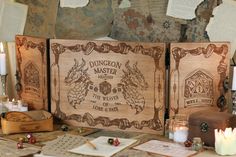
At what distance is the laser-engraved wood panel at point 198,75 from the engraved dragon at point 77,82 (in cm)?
38

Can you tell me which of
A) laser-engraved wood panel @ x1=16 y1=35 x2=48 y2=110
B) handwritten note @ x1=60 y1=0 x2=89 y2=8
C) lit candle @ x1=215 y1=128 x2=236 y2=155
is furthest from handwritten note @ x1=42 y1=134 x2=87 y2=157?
handwritten note @ x1=60 y1=0 x2=89 y2=8

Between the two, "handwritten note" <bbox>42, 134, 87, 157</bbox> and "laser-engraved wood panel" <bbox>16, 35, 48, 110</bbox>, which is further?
"laser-engraved wood panel" <bbox>16, 35, 48, 110</bbox>

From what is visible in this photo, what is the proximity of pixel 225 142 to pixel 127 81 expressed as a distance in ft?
1.60

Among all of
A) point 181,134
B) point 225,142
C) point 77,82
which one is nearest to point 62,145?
point 77,82

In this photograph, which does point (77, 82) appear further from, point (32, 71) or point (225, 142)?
point (225, 142)

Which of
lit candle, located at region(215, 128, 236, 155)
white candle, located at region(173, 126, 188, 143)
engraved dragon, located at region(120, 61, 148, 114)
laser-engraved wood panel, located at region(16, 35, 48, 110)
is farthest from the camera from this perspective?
laser-engraved wood panel, located at region(16, 35, 48, 110)

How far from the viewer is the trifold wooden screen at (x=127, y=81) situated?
5.45 feet

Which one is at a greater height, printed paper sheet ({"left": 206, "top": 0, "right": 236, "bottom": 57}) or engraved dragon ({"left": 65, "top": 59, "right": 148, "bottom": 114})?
printed paper sheet ({"left": 206, "top": 0, "right": 236, "bottom": 57})

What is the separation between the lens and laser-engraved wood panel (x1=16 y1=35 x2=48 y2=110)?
188cm

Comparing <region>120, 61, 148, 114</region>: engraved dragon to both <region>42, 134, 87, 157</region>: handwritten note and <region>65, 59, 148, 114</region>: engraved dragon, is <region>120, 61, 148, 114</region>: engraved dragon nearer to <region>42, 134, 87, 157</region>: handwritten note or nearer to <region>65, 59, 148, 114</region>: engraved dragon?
<region>65, 59, 148, 114</region>: engraved dragon

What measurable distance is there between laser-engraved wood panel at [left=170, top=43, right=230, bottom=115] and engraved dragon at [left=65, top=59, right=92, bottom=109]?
1.23ft

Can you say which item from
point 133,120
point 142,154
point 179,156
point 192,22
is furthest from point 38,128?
point 192,22

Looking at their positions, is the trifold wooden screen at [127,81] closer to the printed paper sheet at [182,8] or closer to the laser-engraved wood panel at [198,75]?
the laser-engraved wood panel at [198,75]

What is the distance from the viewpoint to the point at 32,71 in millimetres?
1939
